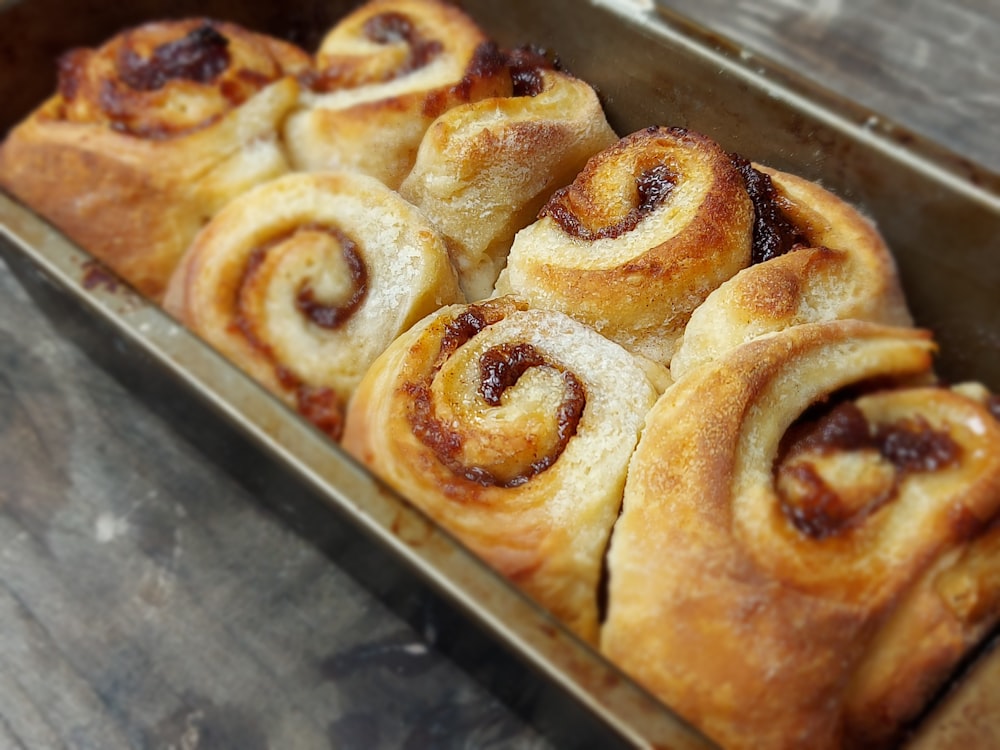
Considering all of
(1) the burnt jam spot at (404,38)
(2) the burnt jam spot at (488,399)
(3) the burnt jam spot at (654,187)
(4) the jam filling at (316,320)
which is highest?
(3) the burnt jam spot at (654,187)

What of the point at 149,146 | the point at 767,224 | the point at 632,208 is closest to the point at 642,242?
the point at 632,208

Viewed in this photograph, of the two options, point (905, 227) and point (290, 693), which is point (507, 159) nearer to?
point (905, 227)

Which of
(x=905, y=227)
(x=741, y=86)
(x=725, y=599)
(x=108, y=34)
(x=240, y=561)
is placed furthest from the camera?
(x=108, y=34)

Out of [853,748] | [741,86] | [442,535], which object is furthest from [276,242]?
[853,748]

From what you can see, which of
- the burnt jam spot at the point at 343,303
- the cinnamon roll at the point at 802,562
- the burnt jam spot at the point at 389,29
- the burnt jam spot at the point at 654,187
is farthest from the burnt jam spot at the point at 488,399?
the burnt jam spot at the point at 389,29

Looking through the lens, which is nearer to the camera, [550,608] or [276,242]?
[550,608]

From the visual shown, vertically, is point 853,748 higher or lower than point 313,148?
lower

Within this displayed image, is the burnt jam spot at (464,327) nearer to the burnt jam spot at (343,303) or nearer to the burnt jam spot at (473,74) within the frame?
the burnt jam spot at (343,303)
